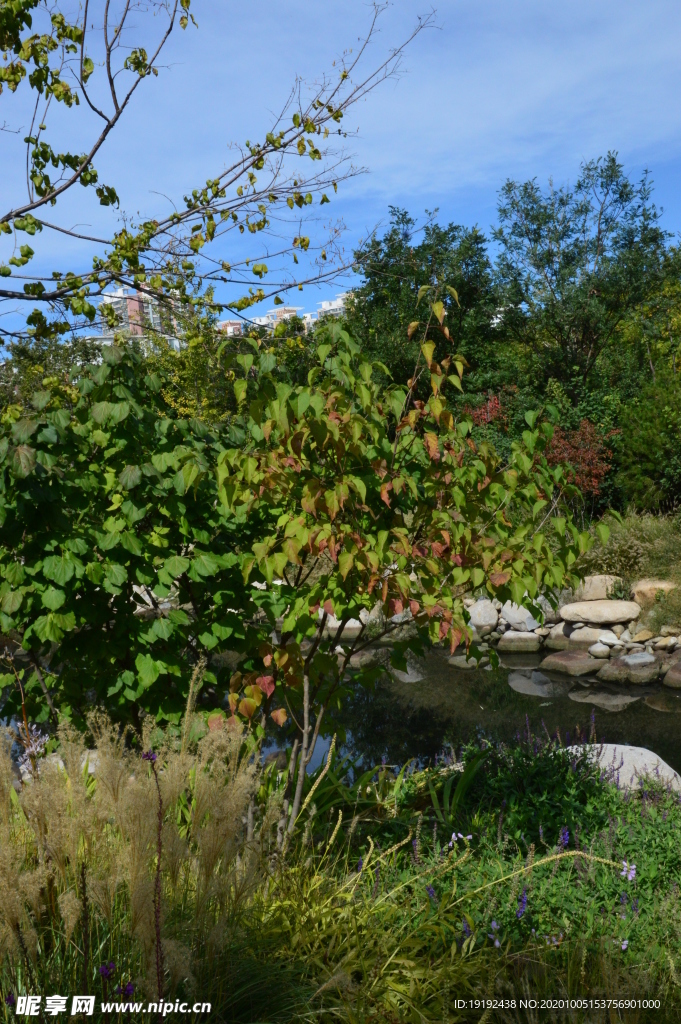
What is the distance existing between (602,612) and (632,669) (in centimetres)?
113

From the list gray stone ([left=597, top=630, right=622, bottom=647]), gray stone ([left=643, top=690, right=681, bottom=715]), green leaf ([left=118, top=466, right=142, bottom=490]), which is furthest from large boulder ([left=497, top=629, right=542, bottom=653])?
Answer: green leaf ([left=118, top=466, right=142, bottom=490])

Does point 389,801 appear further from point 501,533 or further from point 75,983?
point 75,983

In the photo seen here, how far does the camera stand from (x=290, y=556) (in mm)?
3064

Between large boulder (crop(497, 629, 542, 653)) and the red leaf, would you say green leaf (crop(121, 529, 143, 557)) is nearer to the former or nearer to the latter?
the red leaf

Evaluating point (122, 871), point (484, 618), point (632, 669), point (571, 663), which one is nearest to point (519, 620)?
point (484, 618)

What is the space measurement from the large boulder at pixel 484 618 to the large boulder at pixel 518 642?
0.34m

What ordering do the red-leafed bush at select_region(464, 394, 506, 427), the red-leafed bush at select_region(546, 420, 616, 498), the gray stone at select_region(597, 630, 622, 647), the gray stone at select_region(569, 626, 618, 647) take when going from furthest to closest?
the red-leafed bush at select_region(464, 394, 506, 427) → the red-leafed bush at select_region(546, 420, 616, 498) → the gray stone at select_region(569, 626, 618, 647) → the gray stone at select_region(597, 630, 622, 647)

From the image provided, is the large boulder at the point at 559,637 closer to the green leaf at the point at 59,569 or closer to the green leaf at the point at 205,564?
the green leaf at the point at 205,564

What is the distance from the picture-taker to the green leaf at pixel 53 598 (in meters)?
3.46

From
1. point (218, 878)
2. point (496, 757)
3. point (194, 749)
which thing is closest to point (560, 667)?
point (496, 757)

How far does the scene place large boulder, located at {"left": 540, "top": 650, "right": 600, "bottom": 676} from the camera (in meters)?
9.82

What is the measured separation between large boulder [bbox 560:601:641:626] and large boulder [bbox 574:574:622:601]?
0.97ft

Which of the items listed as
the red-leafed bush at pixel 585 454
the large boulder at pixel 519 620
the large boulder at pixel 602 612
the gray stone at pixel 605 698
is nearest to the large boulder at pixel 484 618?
the large boulder at pixel 519 620

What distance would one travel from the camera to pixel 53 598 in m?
3.48
